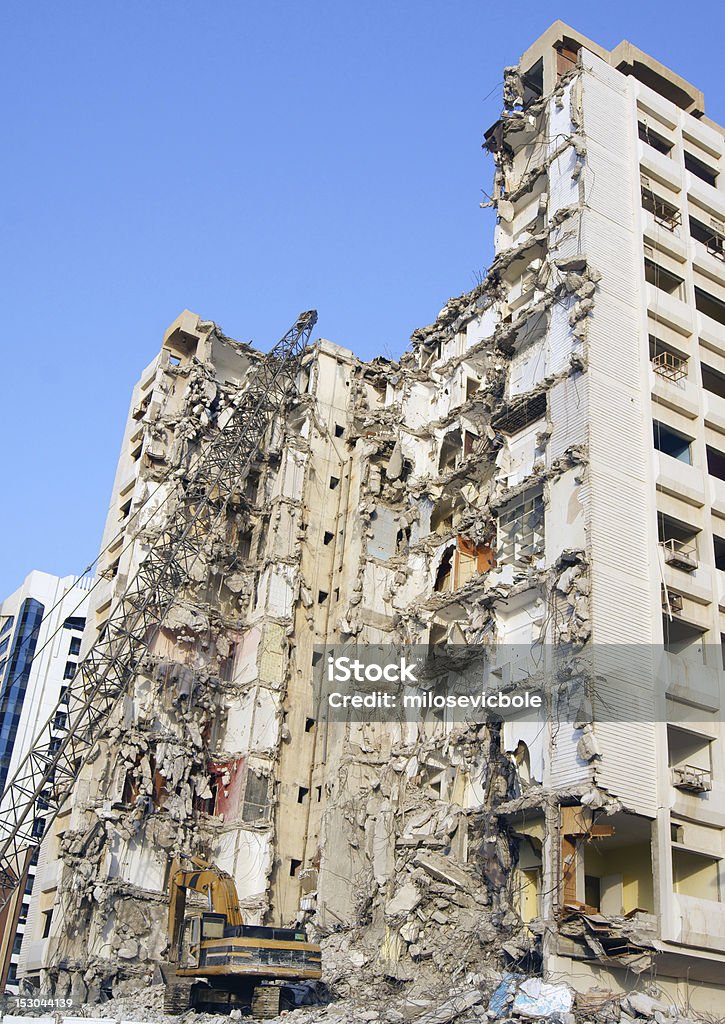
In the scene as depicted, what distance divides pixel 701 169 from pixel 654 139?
139 inches

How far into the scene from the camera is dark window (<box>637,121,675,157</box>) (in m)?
49.9

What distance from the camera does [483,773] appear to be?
42.4 m

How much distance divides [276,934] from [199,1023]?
3793 millimetres

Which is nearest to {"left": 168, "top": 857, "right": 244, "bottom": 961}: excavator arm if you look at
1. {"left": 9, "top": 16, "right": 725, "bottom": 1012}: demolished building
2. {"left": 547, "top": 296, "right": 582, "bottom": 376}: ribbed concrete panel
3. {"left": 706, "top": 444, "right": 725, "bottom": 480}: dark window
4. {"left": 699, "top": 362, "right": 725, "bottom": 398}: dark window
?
{"left": 9, "top": 16, "right": 725, "bottom": 1012}: demolished building

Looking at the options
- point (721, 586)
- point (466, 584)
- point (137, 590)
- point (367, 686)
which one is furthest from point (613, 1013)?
point (137, 590)

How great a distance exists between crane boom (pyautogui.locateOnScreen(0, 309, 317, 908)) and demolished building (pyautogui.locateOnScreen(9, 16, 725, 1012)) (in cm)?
116

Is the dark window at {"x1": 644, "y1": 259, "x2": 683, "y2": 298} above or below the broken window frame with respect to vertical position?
above

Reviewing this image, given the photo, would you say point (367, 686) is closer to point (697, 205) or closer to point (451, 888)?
point (451, 888)

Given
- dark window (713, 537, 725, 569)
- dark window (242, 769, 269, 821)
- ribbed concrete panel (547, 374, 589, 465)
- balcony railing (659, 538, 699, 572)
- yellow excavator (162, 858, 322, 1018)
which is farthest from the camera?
dark window (242, 769, 269, 821)

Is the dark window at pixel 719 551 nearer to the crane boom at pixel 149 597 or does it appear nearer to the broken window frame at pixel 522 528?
the broken window frame at pixel 522 528

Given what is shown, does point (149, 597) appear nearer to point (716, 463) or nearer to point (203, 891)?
point (203, 891)

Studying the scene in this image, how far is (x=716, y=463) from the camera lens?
151 ft

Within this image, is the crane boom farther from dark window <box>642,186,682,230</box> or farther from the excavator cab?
dark window <box>642,186,682,230</box>

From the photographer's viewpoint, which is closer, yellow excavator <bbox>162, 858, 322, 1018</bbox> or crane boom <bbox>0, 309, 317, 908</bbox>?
yellow excavator <bbox>162, 858, 322, 1018</bbox>
